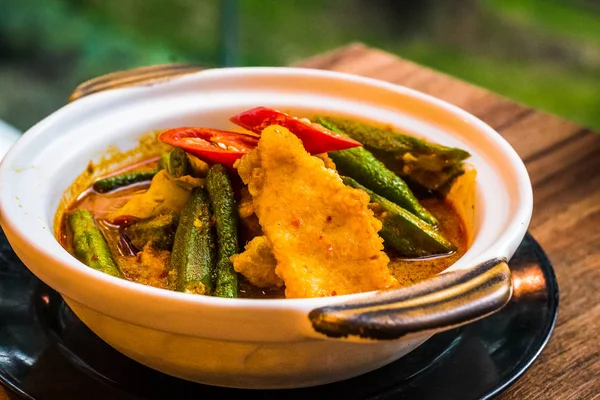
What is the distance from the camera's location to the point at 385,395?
102cm

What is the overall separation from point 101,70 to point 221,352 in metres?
2.61

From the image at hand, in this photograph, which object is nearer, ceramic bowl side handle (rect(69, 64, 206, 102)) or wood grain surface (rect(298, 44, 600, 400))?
wood grain surface (rect(298, 44, 600, 400))

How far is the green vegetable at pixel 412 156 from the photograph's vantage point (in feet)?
4.37

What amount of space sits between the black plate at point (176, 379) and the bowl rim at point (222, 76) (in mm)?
205

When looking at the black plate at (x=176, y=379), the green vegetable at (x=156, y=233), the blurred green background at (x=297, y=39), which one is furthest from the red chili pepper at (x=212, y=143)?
the blurred green background at (x=297, y=39)

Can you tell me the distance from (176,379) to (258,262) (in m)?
0.21

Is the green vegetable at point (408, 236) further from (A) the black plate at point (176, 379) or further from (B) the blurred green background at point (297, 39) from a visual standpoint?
(B) the blurred green background at point (297, 39)

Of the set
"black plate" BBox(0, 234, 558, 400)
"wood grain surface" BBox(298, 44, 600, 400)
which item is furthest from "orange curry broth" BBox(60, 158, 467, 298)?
"wood grain surface" BBox(298, 44, 600, 400)

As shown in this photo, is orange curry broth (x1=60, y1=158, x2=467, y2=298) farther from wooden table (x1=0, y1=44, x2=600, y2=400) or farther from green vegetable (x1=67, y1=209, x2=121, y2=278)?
wooden table (x1=0, y1=44, x2=600, y2=400)

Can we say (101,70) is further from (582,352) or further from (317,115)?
(582,352)

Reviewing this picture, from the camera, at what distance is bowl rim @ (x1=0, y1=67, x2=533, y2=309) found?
2.74ft

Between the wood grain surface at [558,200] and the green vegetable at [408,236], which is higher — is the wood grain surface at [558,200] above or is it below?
below

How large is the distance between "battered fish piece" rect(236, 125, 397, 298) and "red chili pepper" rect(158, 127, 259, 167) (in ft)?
0.54

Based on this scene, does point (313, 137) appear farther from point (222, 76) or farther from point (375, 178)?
point (222, 76)
